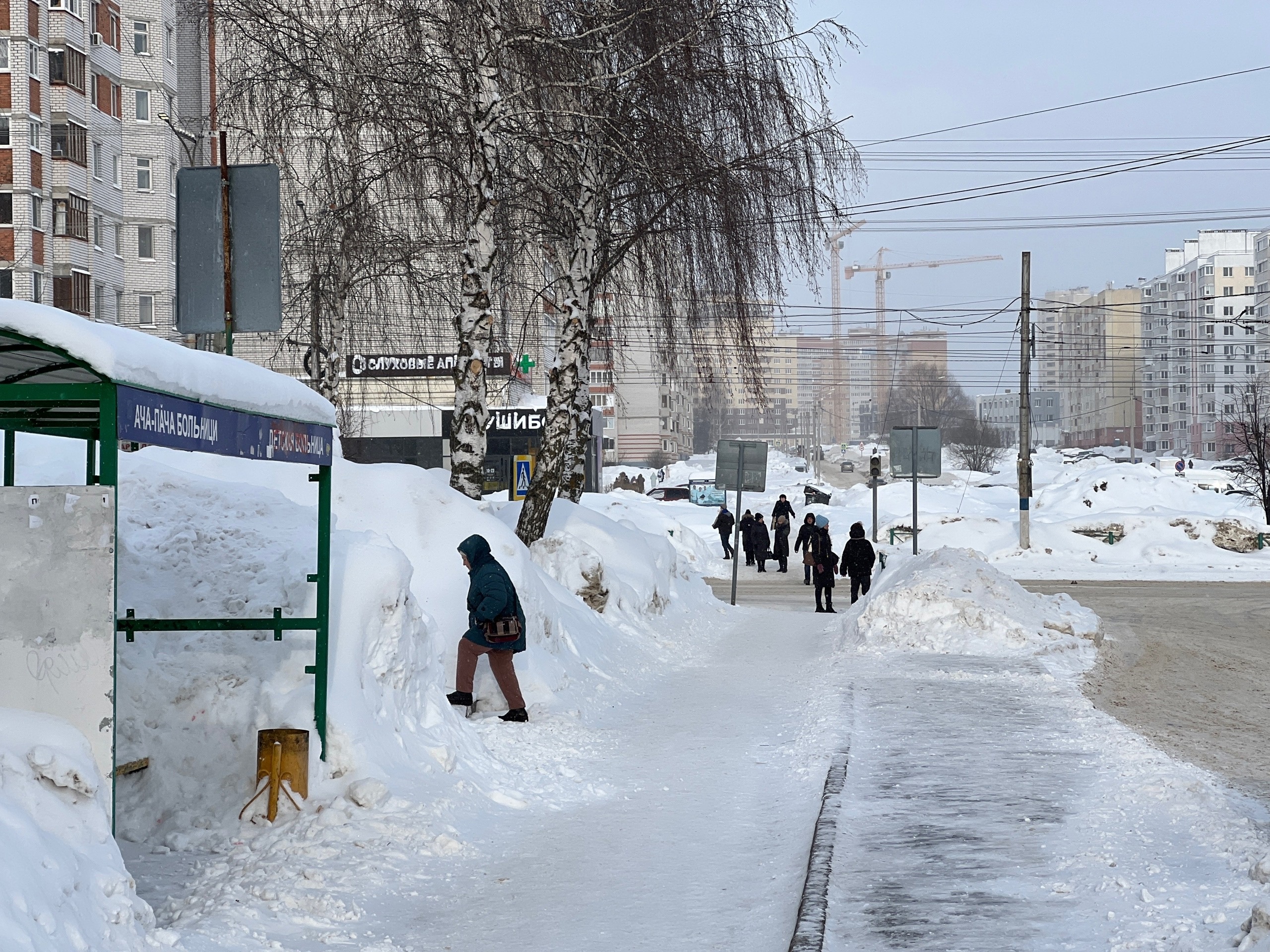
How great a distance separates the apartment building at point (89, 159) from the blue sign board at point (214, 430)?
1417 inches

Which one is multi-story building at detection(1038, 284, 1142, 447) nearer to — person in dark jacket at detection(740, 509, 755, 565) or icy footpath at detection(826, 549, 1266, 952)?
person in dark jacket at detection(740, 509, 755, 565)

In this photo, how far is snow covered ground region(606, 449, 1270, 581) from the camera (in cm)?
3397

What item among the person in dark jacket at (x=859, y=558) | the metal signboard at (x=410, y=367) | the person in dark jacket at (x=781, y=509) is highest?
the metal signboard at (x=410, y=367)

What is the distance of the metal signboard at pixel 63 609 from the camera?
5.29 meters

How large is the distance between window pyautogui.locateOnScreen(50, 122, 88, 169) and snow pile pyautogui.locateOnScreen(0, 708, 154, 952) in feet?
144

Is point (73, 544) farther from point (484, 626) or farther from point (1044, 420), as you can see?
point (1044, 420)

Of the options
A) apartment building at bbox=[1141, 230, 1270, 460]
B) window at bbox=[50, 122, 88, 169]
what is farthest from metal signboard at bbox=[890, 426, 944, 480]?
apartment building at bbox=[1141, 230, 1270, 460]

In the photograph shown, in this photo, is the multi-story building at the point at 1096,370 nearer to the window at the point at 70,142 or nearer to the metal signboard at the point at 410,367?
the metal signboard at the point at 410,367

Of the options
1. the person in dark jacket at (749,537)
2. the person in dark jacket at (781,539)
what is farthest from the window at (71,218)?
the person in dark jacket at (781,539)

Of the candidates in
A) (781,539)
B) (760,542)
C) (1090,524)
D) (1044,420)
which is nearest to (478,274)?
(760,542)

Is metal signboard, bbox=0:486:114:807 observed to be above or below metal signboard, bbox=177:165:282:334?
below

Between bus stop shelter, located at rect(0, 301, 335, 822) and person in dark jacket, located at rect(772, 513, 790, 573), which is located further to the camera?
person in dark jacket, located at rect(772, 513, 790, 573)

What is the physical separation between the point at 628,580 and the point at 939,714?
258 inches

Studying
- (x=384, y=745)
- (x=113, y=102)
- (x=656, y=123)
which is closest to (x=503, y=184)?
(x=656, y=123)
